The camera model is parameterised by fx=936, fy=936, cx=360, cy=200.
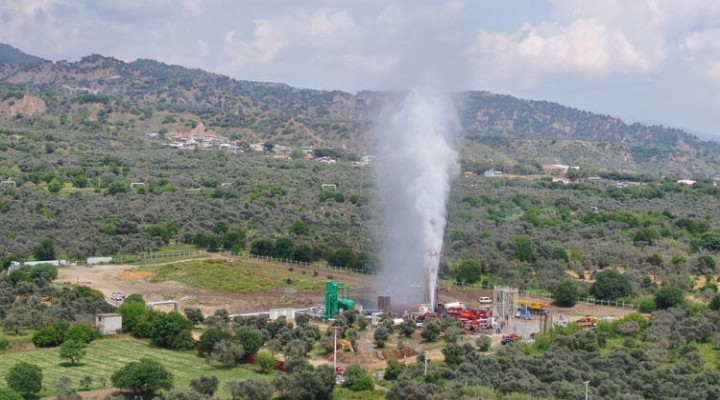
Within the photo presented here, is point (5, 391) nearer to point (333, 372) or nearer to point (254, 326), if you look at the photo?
point (333, 372)

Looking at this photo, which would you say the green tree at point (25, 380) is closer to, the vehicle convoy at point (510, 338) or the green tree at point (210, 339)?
the green tree at point (210, 339)

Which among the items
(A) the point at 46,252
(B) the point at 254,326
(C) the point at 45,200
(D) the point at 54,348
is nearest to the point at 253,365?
(B) the point at 254,326

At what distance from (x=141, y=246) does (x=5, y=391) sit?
30.4m

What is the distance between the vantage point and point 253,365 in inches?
1339

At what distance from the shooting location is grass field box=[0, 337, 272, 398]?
30953 mm

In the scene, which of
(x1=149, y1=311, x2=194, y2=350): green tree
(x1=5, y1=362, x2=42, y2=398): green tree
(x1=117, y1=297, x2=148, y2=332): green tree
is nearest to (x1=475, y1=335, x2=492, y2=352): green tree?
(x1=149, y1=311, x2=194, y2=350): green tree

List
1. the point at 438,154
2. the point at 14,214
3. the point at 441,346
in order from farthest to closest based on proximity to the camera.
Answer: the point at 14,214 → the point at 438,154 → the point at 441,346

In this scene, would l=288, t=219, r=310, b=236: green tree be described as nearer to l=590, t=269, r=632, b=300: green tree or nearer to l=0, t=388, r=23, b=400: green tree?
l=590, t=269, r=632, b=300: green tree

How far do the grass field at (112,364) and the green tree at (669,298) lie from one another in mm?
21025

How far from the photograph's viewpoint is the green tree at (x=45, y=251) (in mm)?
52625

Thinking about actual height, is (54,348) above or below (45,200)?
below

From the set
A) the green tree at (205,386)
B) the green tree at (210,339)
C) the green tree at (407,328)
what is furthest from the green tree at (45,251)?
the green tree at (205,386)

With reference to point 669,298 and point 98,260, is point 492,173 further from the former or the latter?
point 669,298

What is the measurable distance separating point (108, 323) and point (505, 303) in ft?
57.2
